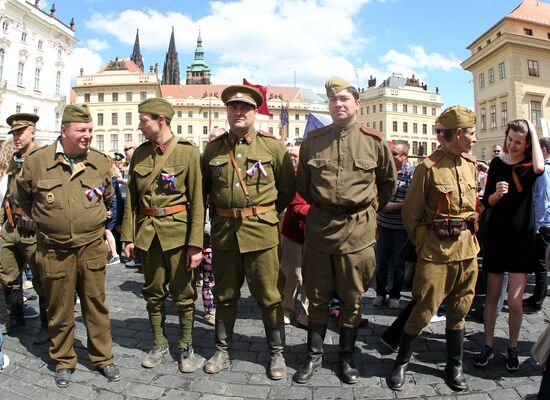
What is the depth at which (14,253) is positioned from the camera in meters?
4.35

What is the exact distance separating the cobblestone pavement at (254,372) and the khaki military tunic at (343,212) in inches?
21.4

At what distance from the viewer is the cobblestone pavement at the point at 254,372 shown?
3.14 m

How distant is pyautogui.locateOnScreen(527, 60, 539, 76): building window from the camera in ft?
117

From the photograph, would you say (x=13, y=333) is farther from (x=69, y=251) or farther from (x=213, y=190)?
(x=213, y=190)

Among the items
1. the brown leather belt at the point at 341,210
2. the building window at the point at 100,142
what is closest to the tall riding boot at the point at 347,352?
the brown leather belt at the point at 341,210

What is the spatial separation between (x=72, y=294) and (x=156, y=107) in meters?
1.72

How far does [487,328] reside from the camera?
361 cm

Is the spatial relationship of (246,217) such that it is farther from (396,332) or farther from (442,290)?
(396,332)

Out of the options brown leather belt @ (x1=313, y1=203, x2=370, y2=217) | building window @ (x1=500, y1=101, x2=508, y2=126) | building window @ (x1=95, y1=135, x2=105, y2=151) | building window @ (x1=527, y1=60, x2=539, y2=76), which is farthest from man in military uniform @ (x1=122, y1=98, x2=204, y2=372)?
building window @ (x1=95, y1=135, x2=105, y2=151)

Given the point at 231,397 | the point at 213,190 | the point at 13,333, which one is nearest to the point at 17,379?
the point at 13,333

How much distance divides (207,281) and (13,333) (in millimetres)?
2036

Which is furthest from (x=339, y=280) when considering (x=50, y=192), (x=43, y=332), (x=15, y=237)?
(x=15, y=237)

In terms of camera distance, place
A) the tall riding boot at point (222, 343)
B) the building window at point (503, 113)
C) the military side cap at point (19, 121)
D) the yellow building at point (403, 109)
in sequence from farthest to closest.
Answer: the yellow building at point (403, 109) < the building window at point (503, 113) < the military side cap at point (19, 121) < the tall riding boot at point (222, 343)

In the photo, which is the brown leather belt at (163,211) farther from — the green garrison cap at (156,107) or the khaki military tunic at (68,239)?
the green garrison cap at (156,107)
